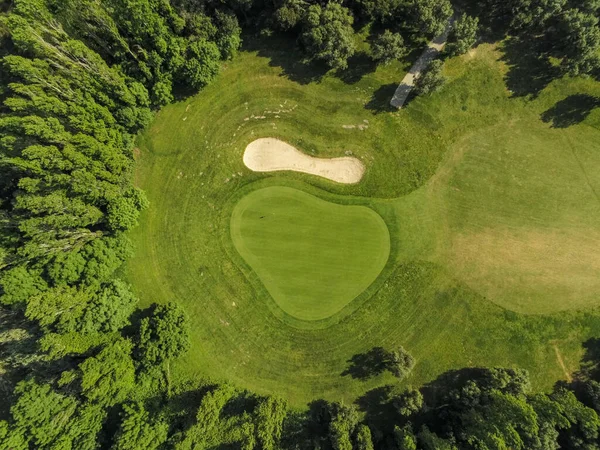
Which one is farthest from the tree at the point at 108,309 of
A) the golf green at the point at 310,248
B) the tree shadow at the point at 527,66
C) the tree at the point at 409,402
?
the tree shadow at the point at 527,66

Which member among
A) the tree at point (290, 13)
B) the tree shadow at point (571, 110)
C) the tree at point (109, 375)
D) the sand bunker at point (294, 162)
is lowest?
the tree at point (109, 375)

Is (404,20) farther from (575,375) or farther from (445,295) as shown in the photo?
(575,375)

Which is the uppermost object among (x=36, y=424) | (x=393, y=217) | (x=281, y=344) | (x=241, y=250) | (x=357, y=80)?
(x=357, y=80)

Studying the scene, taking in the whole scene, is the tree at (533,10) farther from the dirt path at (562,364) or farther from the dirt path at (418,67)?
the dirt path at (562,364)

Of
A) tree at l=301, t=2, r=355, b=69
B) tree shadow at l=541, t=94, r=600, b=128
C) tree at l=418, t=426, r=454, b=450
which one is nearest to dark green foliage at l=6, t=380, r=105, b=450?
tree at l=418, t=426, r=454, b=450

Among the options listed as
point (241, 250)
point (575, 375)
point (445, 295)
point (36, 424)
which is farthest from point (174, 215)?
point (575, 375)

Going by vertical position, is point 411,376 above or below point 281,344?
below

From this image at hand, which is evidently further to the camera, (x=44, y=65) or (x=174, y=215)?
(x=174, y=215)
